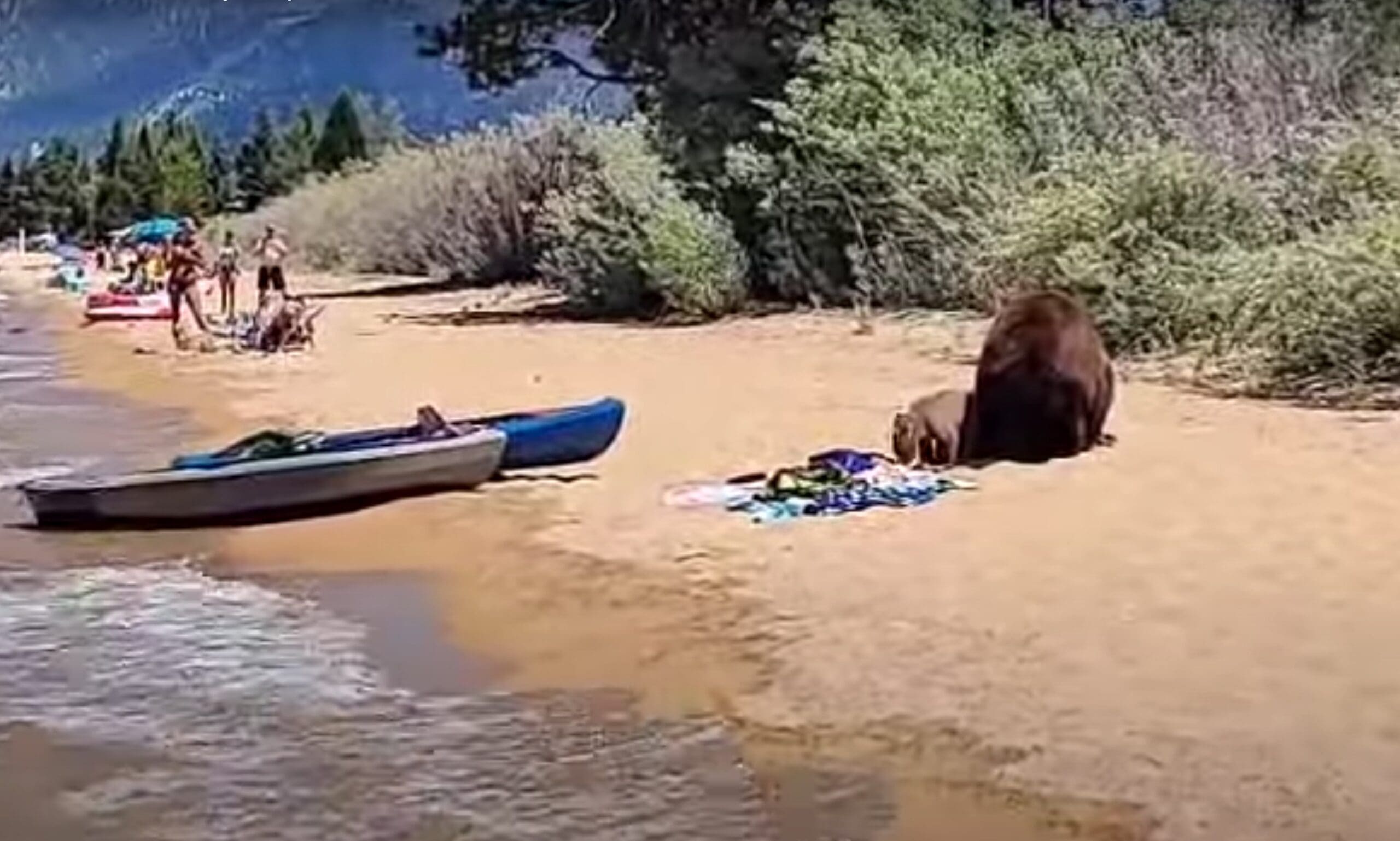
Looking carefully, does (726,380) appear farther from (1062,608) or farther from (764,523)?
(1062,608)

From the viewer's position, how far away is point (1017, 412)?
44.4 feet

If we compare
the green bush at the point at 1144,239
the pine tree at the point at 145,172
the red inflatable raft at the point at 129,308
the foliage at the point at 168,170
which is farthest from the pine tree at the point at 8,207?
the green bush at the point at 1144,239

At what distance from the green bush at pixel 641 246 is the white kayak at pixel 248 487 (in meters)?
13.6

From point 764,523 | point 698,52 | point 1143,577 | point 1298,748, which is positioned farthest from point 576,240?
point 1298,748

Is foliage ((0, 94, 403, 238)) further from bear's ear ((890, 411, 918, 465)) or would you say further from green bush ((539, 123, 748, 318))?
bear's ear ((890, 411, 918, 465))

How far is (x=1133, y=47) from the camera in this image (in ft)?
85.4

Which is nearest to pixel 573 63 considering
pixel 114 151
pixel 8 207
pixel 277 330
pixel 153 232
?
pixel 277 330

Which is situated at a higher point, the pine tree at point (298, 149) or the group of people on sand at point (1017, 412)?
the group of people on sand at point (1017, 412)

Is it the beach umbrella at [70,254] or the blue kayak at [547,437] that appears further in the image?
the beach umbrella at [70,254]

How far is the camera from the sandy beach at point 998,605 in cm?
739

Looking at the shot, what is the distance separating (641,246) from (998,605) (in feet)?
62.2

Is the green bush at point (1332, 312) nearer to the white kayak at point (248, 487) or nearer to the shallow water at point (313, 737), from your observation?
the white kayak at point (248, 487)

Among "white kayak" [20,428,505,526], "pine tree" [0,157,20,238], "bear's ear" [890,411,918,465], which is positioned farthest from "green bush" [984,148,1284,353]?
"pine tree" [0,157,20,238]

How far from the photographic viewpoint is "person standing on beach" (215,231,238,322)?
34438 millimetres
